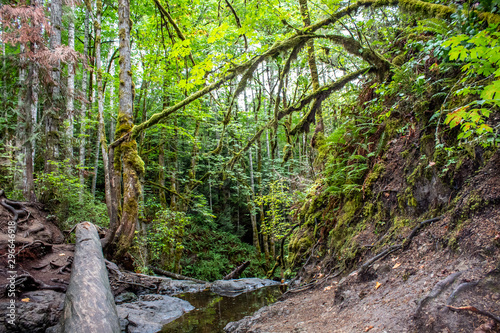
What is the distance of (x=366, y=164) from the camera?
15.8 ft

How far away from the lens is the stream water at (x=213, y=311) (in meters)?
4.58

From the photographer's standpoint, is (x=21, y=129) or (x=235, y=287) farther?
(x=235, y=287)

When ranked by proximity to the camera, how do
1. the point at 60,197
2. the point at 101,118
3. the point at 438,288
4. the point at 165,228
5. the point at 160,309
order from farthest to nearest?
the point at 101,118 < the point at 165,228 < the point at 60,197 < the point at 160,309 < the point at 438,288

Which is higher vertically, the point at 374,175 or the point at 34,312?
the point at 374,175

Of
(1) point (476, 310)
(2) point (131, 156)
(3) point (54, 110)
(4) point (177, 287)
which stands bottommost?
(4) point (177, 287)

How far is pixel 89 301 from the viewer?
121 inches

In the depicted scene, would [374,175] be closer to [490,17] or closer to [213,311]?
[490,17]

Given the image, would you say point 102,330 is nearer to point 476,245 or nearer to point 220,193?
point 476,245

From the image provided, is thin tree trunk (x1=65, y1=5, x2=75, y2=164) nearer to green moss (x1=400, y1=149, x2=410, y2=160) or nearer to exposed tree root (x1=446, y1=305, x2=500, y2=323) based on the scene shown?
green moss (x1=400, y1=149, x2=410, y2=160)

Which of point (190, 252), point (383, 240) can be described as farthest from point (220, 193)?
point (383, 240)

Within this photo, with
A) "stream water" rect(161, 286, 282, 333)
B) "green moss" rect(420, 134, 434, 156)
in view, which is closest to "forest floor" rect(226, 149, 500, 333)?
"green moss" rect(420, 134, 434, 156)

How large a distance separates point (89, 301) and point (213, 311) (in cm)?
325

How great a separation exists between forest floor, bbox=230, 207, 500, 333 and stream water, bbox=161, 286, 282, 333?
1.43 meters

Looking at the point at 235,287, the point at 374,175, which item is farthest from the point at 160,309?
the point at 374,175
